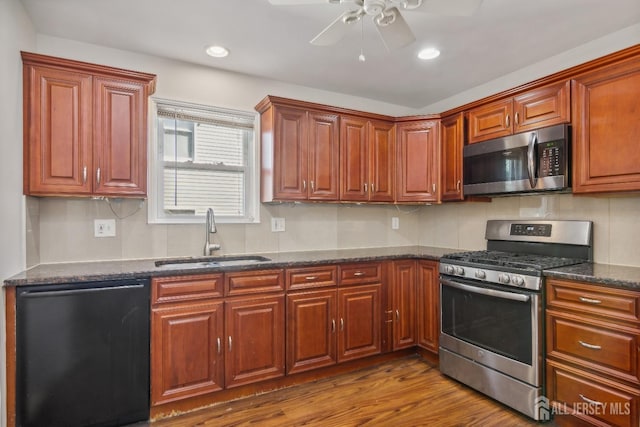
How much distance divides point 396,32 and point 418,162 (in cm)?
168

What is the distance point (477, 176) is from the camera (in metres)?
2.94

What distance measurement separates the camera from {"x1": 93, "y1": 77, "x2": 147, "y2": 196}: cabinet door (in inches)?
88.4

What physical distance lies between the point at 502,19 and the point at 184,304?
2740 millimetres

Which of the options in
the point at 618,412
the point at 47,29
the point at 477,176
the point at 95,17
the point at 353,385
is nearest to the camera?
the point at 618,412

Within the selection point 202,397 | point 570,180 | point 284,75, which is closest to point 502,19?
point 570,180

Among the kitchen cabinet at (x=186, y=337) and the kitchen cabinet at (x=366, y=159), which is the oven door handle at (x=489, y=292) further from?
the kitchen cabinet at (x=186, y=337)

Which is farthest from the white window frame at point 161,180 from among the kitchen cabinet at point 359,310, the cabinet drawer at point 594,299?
the cabinet drawer at point 594,299

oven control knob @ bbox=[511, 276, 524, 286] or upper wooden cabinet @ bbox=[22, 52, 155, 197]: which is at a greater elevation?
upper wooden cabinet @ bbox=[22, 52, 155, 197]

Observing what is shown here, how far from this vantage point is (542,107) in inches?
97.8

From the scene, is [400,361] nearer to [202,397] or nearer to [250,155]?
[202,397]

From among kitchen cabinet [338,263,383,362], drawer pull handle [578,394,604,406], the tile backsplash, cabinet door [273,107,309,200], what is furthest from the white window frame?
drawer pull handle [578,394,604,406]

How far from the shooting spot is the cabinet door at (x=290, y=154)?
286 cm

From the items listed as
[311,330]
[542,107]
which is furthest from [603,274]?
[311,330]

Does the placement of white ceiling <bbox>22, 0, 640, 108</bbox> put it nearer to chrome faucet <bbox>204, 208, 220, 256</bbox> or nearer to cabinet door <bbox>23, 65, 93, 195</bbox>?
cabinet door <bbox>23, 65, 93, 195</bbox>
